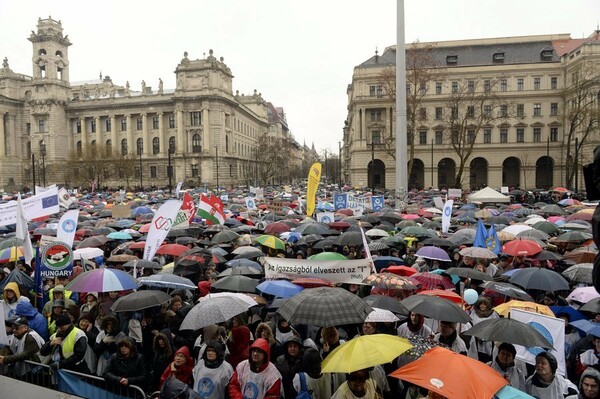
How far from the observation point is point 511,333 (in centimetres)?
527

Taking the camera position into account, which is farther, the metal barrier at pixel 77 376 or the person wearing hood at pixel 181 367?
the metal barrier at pixel 77 376

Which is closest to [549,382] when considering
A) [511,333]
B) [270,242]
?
[511,333]

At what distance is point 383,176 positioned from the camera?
68875 millimetres

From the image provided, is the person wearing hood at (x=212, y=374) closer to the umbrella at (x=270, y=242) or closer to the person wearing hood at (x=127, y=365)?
the person wearing hood at (x=127, y=365)

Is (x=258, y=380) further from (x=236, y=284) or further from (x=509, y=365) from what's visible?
(x=236, y=284)

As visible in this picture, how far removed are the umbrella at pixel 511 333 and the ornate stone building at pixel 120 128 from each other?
7602 centimetres

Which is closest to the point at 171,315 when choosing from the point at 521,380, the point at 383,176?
the point at 521,380

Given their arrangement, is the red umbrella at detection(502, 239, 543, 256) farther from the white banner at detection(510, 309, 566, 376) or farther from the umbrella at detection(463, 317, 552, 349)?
the umbrella at detection(463, 317, 552, 349)

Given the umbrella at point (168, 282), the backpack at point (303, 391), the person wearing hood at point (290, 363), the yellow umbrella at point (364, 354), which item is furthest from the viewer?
the umbrella at point (168, 282)

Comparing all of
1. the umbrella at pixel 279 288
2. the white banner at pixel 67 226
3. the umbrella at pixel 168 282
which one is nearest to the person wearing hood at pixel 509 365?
the umbrella at pixel 279 288

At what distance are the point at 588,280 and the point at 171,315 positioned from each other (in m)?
7.41

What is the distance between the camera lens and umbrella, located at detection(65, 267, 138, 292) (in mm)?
7582

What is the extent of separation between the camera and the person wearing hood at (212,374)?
541 centimetres

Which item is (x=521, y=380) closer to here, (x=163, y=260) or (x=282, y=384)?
(x=282, y=384)
